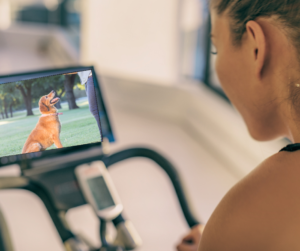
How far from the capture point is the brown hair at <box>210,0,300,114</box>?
400mm

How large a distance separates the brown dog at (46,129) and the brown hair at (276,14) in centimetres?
32

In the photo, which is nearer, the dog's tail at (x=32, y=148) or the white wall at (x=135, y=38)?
the dog's tail at (x=32, y=148)

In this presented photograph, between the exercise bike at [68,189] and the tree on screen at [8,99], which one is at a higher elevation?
the tree on screen at [8,99]

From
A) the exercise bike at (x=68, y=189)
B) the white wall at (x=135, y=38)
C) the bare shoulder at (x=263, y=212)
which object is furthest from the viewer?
the white wall at (x=135, y=38)

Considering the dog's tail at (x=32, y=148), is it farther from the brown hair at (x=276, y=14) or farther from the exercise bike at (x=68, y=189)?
the brown hair at (x=276, y=14)

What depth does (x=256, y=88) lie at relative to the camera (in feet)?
1.64

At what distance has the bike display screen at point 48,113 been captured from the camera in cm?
42

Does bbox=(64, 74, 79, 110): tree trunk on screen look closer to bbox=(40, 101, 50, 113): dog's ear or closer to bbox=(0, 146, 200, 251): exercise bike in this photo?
bbox=(40, 101, 50, 113): dog's ear

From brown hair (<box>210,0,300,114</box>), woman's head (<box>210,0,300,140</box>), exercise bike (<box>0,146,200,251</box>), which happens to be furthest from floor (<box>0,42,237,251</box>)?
brown hair (<box>210,0,300,114</box>)

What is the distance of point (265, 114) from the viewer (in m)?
0.53

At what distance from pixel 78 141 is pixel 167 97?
213cm

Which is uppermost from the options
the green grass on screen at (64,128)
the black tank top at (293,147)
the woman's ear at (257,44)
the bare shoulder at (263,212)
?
the woman's ear at (257,44)

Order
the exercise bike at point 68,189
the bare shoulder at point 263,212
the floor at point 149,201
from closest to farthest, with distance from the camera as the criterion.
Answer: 1. the bare shoulder at point 263,212
2. the exercise bike at point 68,189
3. the floor at point 149,201

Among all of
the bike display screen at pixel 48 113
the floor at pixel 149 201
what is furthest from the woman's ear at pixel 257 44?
the floor at pixel 149 201
